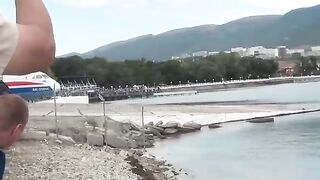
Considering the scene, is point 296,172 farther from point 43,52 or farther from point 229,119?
point 229,119

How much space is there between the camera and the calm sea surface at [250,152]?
750 inches

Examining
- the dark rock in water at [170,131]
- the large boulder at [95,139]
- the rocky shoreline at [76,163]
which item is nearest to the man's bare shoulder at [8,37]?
the rocky shoreline at [76,163]

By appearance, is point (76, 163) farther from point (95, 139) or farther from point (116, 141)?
point (116, 141)

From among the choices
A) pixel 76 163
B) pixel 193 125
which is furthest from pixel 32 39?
pixel 193 125

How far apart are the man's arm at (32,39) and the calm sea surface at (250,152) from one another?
55.4 ft

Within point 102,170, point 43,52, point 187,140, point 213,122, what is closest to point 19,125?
point 43,52

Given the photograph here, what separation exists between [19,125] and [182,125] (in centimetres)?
3305

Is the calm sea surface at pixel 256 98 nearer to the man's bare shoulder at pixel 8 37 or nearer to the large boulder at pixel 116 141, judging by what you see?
the large boulder at pixel 116 141

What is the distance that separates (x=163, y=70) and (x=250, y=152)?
10741cm

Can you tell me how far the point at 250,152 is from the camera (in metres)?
24.3

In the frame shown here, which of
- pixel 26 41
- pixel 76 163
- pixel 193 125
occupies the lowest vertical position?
pixel 193 125

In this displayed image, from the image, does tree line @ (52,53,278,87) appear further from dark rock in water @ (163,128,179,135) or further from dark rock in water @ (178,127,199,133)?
dark rock in water @ (163,128,179,135)

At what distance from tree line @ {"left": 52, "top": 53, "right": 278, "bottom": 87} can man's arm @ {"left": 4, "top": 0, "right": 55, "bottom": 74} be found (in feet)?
303

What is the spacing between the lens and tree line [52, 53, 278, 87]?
114m
